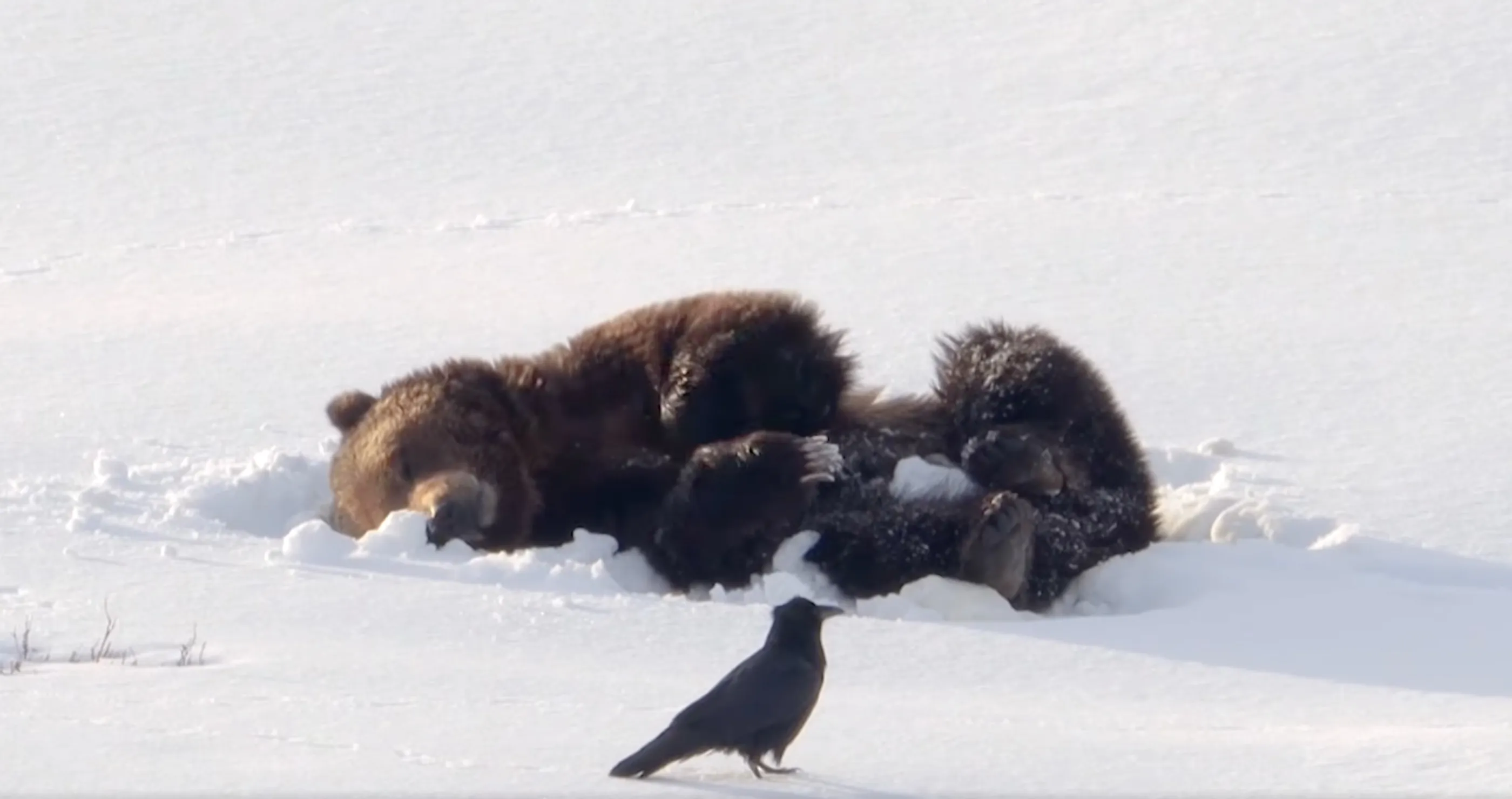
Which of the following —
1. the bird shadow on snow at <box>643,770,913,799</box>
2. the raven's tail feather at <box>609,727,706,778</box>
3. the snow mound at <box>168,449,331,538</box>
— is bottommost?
the snow mound at <box>168,449,331,538</box>

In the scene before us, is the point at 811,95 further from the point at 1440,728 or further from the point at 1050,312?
the point at 1440,728

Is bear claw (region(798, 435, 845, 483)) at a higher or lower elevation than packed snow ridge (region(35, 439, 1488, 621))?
higher

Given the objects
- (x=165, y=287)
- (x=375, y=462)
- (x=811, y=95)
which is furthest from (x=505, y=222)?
(x=375, y=462)

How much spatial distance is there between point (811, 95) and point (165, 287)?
5.59 metres

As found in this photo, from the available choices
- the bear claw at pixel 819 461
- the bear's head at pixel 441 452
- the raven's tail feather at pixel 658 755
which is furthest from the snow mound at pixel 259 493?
the raven's tail feather at pixel 658 755

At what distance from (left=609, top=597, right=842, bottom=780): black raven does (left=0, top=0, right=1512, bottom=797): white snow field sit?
0.23 ft

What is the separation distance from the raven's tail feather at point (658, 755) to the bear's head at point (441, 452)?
10.8 feet

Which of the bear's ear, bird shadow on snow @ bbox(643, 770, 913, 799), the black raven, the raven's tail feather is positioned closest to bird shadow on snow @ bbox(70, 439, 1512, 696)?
the bear's ear

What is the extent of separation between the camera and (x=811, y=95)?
15047mm

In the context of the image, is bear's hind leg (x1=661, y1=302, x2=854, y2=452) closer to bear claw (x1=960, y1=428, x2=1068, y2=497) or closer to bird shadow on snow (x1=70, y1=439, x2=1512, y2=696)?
bird shadow on snow (x1=70, y1=439, x2=1512, y2=696)

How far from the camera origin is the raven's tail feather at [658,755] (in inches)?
143

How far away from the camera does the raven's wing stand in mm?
3713

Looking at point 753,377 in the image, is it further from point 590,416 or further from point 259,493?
point 259,493

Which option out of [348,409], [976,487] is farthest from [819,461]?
[348,409]
